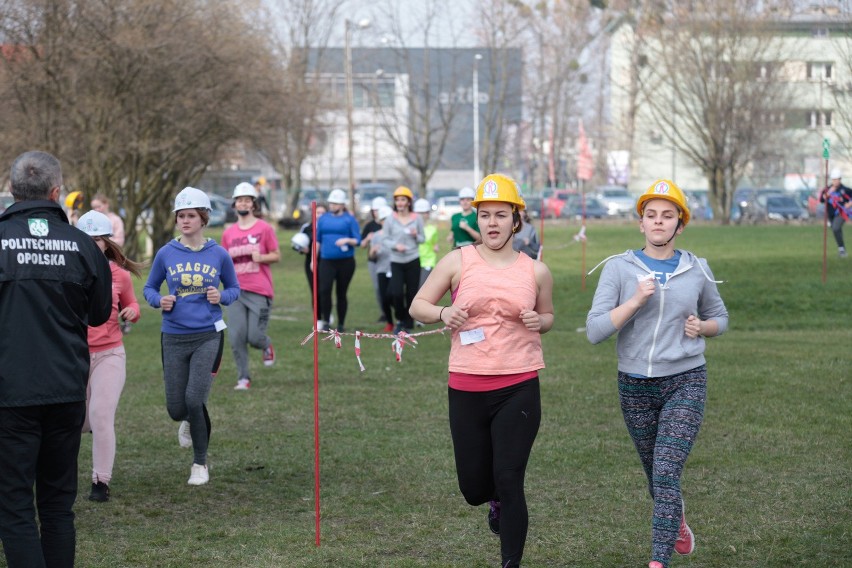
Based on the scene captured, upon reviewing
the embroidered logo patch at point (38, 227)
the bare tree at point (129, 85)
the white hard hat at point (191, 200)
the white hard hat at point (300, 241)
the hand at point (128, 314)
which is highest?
the bare tree at point (129, 85)

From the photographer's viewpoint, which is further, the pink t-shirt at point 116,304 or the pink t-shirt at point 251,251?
the pink t-shirt at point 251,251

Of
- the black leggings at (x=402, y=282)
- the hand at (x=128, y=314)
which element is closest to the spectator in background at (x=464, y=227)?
the black leggings at (x=402, y=282)

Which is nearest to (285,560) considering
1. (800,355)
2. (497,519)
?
(497,519)

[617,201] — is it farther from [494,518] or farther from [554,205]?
[494,518]

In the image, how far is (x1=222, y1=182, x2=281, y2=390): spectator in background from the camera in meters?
12.0

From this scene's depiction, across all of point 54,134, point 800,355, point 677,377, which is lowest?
point 800,355

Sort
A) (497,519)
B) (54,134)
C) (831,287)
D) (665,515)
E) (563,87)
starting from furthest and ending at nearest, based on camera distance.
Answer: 1. (563,87)
2. (54,134)
3. (831,287)
4. (497,519)
5. (665,515)

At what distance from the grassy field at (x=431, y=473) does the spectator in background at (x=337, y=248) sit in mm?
1515

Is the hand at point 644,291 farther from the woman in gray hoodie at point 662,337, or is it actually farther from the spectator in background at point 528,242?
the spectator in background at point 528,242

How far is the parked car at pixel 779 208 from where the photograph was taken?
172ft

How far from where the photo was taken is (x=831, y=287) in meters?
22.5

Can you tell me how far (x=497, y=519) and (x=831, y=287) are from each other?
1780cm

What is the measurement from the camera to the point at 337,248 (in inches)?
661

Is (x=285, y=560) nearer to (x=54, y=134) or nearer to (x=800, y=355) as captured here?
(x=800, y=355)
